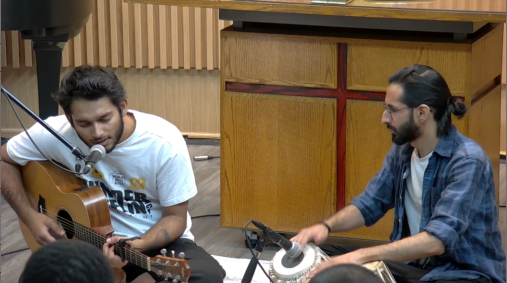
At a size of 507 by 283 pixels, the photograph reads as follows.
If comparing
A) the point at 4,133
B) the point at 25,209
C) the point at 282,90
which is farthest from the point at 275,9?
the point at 4,133

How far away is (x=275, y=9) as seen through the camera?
3408mm

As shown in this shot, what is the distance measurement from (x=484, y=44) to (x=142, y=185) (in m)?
1.68

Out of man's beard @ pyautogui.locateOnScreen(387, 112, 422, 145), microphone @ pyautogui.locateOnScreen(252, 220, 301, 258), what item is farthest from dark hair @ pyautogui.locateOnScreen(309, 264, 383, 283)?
man's beard @ pyautogui.locateOnScreen(387, 112, 422, 145)

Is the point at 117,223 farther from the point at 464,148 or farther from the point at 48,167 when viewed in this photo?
the point at 464,148

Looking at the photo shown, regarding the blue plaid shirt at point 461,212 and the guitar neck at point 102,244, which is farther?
the guitar neck at point 102,244

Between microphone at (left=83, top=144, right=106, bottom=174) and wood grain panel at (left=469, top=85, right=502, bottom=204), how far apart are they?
164 cm

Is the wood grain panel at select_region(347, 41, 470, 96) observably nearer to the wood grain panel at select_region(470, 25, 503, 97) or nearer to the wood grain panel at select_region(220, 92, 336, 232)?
the wood grain panel at select_region(470, 25, 503, 97)

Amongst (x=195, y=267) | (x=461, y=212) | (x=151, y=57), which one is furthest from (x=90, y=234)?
(x=151, y=57)

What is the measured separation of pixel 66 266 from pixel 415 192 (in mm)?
1514

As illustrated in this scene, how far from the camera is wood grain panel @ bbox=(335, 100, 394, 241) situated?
349 centimetres

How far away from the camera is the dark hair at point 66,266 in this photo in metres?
1.32

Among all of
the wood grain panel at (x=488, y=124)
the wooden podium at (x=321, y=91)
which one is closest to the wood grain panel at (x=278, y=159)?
the wooden podium at (x=321, y=91)

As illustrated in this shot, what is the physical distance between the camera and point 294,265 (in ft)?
7.54

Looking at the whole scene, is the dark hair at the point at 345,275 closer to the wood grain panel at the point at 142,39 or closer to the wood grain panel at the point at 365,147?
the wood grain panel at the point at 365,147
